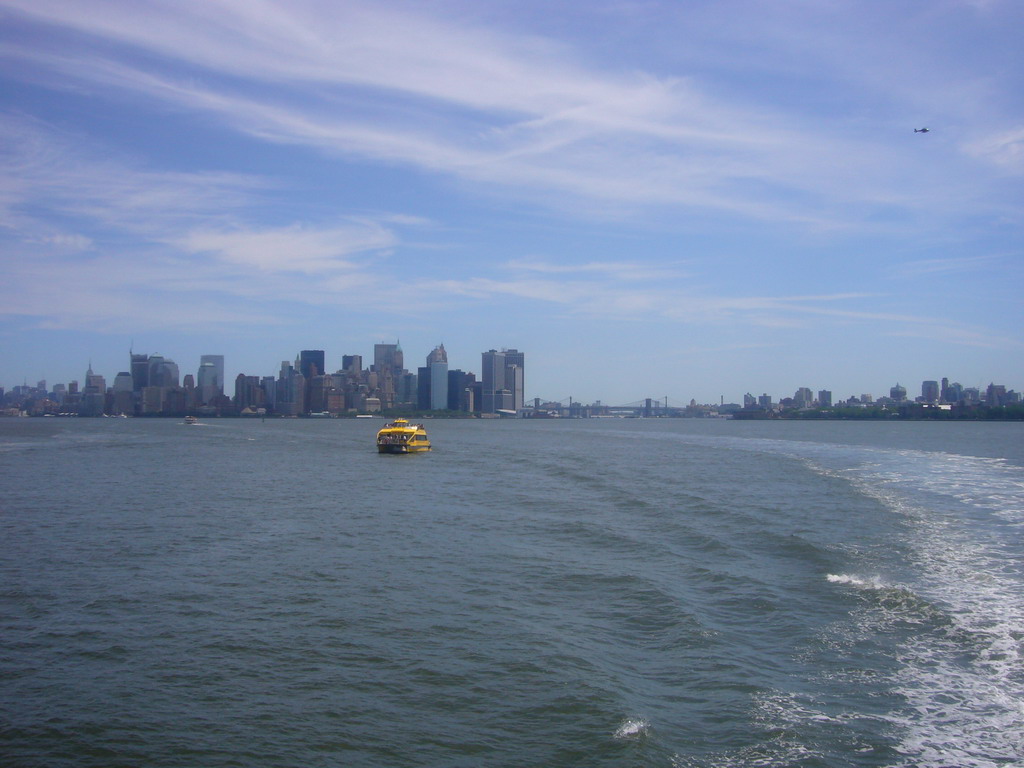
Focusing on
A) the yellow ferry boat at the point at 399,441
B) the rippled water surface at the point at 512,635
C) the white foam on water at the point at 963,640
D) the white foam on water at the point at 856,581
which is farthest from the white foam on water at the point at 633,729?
the yellow ferry boat at the point at 399,441

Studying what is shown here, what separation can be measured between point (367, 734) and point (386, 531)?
19.5 m

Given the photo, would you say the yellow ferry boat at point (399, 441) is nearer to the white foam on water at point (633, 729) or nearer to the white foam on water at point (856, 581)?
the white foam on water at point (856, 581)

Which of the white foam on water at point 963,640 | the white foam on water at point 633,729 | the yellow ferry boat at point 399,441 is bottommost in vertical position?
the white foam on water at point 633,729

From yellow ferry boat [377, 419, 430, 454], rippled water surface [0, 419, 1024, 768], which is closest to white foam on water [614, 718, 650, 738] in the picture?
rippled water surface [0, 419, 1024, 768]

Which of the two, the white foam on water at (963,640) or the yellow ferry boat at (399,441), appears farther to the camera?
the yellow ferry boat at (399,441)

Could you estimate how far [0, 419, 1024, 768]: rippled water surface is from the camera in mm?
13086

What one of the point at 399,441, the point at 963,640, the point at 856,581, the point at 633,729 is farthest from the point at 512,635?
the point at 399,441

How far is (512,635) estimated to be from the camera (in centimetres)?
1820

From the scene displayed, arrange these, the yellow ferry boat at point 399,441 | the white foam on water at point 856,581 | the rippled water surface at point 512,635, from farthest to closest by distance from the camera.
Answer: the yellow ferry boat at point 399,441, the white foam on water at point 856,581, the rippled water surface at point 512,635

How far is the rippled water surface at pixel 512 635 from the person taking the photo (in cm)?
1309

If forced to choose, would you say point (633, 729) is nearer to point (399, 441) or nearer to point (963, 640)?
point (963, 640)

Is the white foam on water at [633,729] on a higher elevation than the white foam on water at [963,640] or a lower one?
lower

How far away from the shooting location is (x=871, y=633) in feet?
60.7

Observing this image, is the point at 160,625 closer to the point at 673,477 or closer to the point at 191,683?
the point at 191,683
